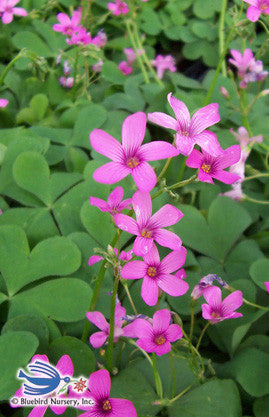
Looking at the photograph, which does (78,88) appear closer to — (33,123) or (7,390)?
(33,123)

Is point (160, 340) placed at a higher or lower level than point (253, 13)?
lower

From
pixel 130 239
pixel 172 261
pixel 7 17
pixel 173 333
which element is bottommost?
pixel 130 239

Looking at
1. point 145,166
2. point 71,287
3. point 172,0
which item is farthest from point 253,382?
point 172,0

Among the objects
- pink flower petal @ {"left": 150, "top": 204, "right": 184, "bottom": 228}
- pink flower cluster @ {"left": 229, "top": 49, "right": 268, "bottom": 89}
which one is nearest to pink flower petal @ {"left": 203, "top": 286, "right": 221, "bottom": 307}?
pink flower petal @ {"left": 150, "top": 204, "right": 184, "bottom": 228}

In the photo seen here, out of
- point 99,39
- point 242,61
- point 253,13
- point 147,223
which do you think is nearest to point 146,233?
point 147,223

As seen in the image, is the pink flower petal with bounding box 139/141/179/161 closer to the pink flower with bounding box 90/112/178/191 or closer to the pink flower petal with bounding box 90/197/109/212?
the pink flower with bounding box 90/112/178/191

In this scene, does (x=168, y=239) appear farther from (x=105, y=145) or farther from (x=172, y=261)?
(x=105, y=145)
